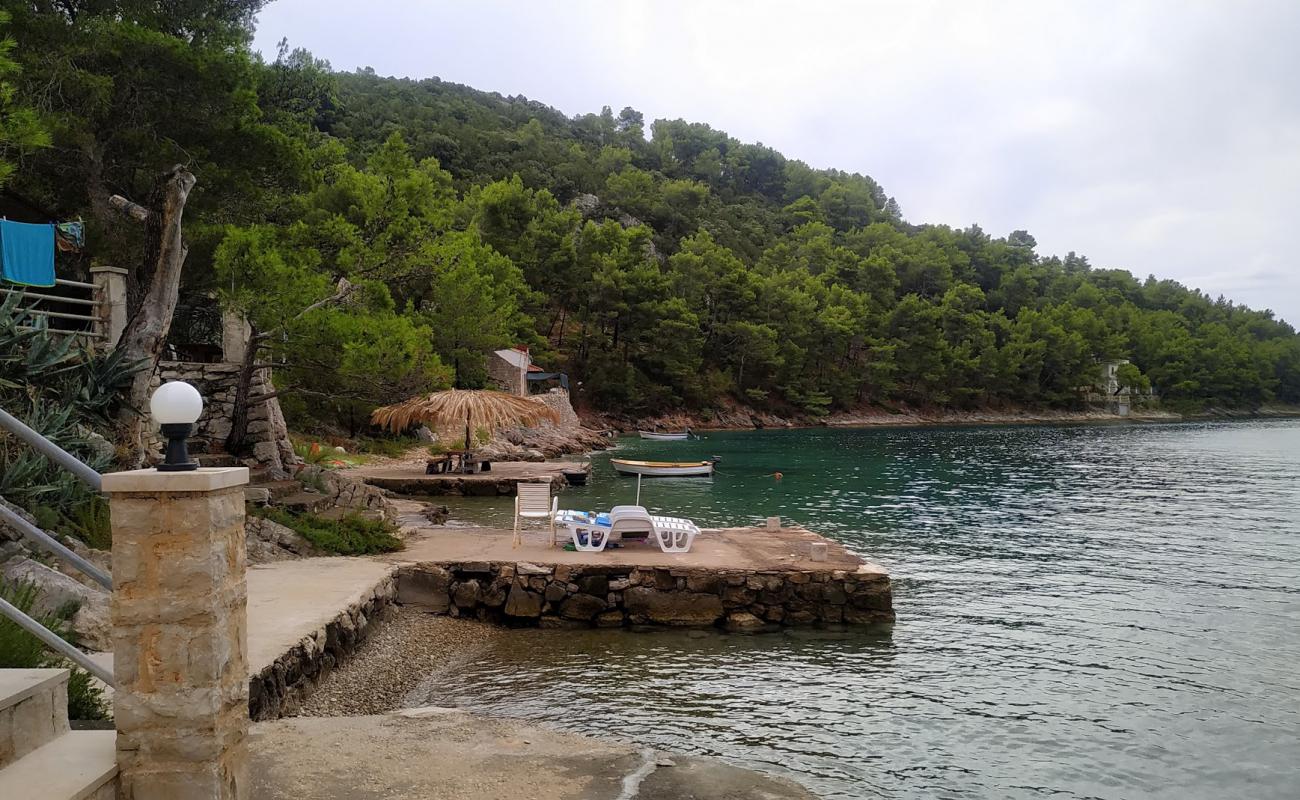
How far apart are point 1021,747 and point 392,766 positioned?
631cm

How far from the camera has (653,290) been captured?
63.9m

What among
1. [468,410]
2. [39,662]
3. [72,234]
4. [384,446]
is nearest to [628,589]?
[39,662]

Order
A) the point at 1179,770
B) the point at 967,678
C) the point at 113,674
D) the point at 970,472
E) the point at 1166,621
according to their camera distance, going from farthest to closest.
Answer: the point at 970,472 → the point at 1166,621 → the point at 967,678 → the point at 1179,770 → the point at 113,674

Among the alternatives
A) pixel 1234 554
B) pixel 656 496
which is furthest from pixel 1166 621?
pixel 656 496

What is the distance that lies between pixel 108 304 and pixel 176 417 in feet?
39.1

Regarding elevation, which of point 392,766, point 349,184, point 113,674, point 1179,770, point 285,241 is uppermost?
point 349,184

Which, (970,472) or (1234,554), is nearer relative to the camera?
(1234,554)

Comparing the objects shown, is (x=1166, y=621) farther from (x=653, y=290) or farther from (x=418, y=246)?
(x=653, y=290)

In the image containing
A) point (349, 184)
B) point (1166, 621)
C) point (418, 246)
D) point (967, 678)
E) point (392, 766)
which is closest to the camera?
point (392, 766)

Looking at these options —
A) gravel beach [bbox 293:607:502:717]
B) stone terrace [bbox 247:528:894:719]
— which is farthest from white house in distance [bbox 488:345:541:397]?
gravel beach [bbox 293:607:502:717]

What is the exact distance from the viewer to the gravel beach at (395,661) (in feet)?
27.3

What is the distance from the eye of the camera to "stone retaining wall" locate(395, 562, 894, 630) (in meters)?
12.1

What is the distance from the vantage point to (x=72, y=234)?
54.2ft

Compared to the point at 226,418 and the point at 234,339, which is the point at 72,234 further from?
the point at 226,418
